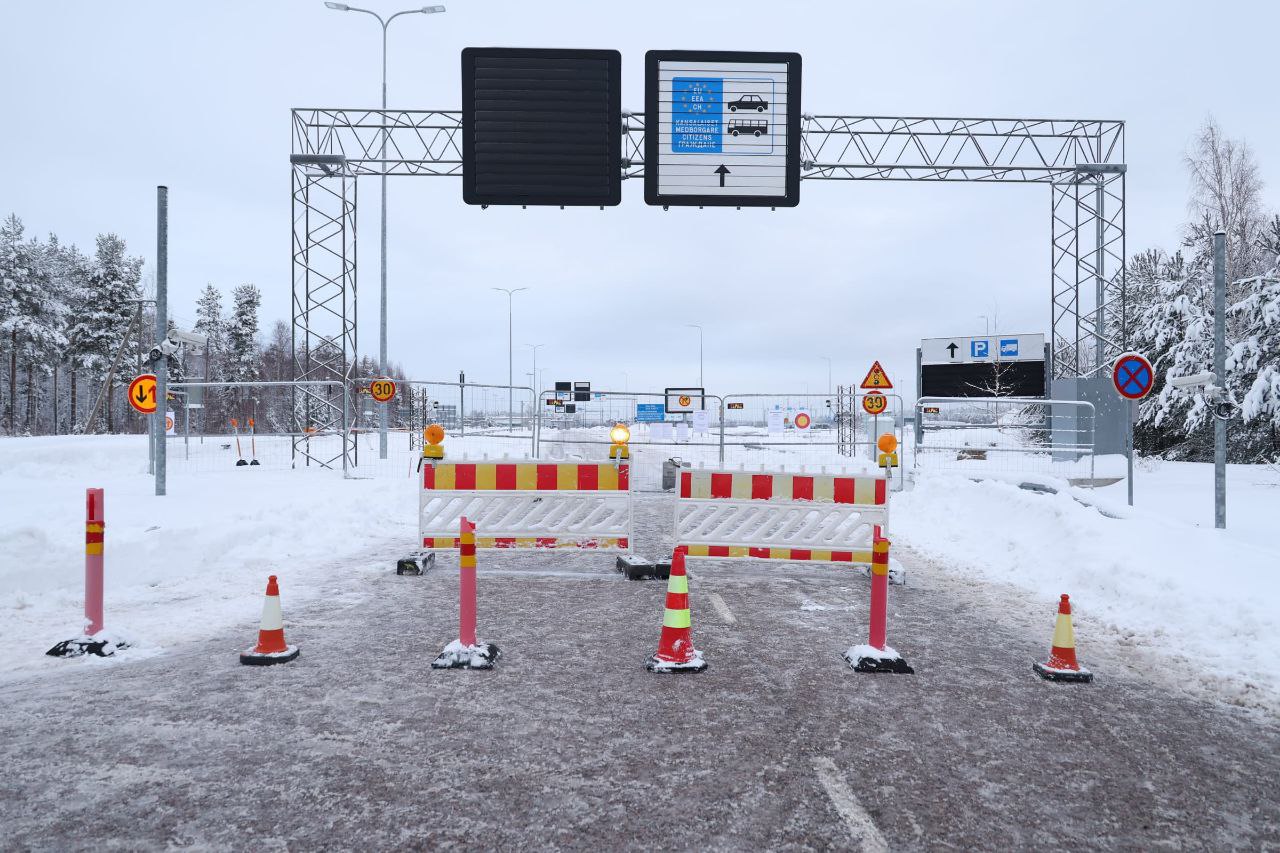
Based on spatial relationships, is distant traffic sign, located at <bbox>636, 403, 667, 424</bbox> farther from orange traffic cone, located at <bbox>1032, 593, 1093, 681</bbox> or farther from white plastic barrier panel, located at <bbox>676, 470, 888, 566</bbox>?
orange traffic cone, located at <bbox>1032, 593, 1093, 681</bbox>

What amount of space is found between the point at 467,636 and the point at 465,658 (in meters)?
0.18

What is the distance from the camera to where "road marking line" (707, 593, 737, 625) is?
706 centimetres

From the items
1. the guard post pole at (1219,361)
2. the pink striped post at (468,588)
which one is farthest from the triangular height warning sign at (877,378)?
the pink striped post at (468,588)

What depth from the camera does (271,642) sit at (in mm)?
5531

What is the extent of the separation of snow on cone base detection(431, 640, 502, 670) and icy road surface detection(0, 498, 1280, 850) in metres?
0.10

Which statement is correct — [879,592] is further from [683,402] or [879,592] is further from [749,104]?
[683,402]

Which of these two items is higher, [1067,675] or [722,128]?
[722,128]

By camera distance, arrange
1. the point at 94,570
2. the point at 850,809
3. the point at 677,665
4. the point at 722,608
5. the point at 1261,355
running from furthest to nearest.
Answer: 1. the point at 1261,355
2. the point at 722,608
3. the point at 94,570
4. the point at 677,665
5. the point at 850,809

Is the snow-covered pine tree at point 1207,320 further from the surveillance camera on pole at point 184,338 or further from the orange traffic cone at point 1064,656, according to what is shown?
the surveillance camera on pole at point 184,338

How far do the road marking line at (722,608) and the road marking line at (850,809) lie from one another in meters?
3.06

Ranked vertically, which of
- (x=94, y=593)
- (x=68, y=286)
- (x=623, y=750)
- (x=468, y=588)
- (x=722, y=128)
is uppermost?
(x=68, y=286)

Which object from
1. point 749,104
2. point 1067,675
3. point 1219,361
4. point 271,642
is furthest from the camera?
point 749,104

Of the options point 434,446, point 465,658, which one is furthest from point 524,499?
point 465,658

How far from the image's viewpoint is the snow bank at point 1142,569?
19.4 ft
